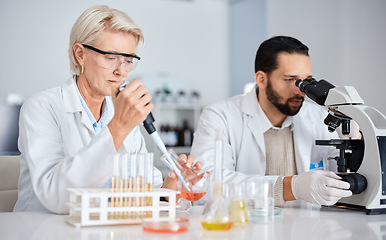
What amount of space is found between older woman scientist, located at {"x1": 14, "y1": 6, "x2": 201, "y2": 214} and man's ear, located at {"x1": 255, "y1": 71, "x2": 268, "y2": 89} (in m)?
0.90

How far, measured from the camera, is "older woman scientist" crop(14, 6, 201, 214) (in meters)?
1.28

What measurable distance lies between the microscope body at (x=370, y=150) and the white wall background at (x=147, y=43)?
4189 millimetres

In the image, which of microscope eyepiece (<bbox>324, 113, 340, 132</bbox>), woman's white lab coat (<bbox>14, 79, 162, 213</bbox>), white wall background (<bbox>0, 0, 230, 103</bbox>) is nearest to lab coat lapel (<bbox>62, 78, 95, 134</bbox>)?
woman's white lab coat (<bbox>14, 79, 162, 213</bbox>)

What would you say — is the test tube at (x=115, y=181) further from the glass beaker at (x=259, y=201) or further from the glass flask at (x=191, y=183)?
the glass beaker at (x=259, y=201)

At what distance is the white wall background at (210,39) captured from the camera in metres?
4.05

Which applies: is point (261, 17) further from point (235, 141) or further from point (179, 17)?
point (235, 141)

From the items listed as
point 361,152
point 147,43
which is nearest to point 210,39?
point 147,43

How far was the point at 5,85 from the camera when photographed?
5.18 metres

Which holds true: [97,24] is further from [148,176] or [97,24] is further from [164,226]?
[164,226]

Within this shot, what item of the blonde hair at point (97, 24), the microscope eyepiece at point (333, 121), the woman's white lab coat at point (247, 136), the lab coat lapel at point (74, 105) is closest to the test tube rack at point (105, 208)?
the lab coat lapel at point (74, 105)

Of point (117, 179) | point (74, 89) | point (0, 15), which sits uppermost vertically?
point (0, 15)

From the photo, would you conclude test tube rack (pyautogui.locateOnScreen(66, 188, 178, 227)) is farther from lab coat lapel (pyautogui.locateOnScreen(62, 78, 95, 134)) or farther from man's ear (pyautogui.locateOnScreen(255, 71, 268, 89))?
man's ear (pyautogui.locateOnScreen(255, 71, 268, 89))

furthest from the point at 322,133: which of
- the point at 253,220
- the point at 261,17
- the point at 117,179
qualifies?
the point at 261,17

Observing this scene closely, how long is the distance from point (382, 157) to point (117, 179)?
963 millimetres
